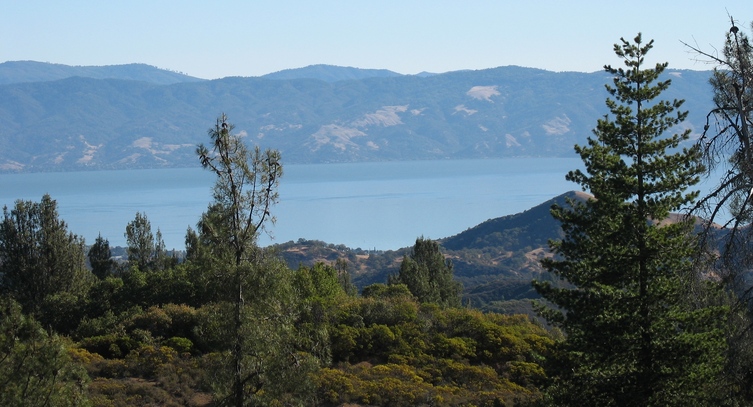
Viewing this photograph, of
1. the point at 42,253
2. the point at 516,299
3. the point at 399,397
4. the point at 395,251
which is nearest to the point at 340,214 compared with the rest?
the point at 395,251

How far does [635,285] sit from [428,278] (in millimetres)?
29010

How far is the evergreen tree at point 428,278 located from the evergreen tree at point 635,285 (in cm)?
2278

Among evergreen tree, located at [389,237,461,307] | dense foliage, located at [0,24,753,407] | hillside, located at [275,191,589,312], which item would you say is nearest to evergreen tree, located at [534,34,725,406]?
dense foliage, located at [0,24,753,407]

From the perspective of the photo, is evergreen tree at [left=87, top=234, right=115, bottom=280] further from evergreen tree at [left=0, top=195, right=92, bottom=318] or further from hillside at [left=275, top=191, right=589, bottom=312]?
hillside at [left=275, top=191, right=589, bottom=312]

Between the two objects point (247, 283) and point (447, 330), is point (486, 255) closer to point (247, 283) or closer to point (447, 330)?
point (447, 330)

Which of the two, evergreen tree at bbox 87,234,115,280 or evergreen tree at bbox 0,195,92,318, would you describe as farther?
evergreen tree at bbox 87,234,115,280

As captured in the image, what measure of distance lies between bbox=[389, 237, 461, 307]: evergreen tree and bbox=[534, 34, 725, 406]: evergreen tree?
22777 mm

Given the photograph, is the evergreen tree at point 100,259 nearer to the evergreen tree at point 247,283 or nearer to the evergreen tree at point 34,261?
the evergreen tree at point 34,261

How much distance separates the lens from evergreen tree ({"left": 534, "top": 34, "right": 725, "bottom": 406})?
41.4 ft

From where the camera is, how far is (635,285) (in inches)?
518

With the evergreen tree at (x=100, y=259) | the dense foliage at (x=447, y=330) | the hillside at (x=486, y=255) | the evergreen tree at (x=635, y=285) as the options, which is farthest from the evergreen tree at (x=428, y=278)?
the hillside at (x=486, y=255)

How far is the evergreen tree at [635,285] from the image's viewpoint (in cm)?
1262

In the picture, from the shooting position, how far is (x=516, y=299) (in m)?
83.8

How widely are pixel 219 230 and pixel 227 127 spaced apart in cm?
163
